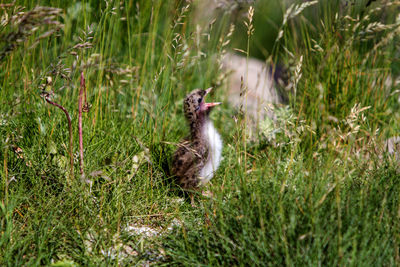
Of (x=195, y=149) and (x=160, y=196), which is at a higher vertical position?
(x=195, y=149)

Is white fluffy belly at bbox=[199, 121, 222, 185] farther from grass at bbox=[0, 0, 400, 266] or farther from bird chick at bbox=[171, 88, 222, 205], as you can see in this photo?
grass at bbox=[0, 0, 400, 266]

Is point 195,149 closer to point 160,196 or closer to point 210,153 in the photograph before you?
point 210,153

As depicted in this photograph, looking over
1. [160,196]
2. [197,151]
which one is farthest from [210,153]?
[160,196]

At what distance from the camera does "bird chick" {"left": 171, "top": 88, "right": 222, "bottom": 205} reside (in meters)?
4.05

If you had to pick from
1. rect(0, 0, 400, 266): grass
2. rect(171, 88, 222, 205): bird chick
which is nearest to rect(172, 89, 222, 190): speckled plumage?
rect(171, 88, 222, 205): bird chick

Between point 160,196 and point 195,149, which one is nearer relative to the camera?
point 160,196

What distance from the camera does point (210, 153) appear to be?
4082 millimetres

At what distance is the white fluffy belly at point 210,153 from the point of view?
408 cm

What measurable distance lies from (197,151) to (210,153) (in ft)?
0.40

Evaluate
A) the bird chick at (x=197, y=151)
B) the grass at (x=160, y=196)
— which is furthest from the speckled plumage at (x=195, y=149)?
the grass at (x=160, y=196)

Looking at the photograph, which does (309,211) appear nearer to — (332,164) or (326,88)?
(332,164)

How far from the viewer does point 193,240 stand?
318 centimetres

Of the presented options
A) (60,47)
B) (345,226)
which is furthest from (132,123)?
(345,226)

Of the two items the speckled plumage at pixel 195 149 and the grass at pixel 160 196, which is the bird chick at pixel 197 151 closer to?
the speckled plumage at pixel 195 149
